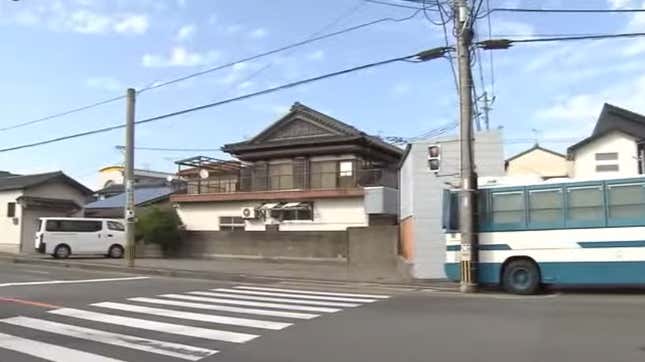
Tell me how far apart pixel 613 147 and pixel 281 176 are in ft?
54.5

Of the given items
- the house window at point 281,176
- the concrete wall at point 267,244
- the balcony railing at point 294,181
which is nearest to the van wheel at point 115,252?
the concrete wall at point 267,244

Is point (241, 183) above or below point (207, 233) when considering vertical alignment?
above

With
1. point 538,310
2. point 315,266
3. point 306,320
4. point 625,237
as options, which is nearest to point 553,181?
point 625,237

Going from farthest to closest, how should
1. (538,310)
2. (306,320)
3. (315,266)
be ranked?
(315,266) < (538,310) < (306,320)

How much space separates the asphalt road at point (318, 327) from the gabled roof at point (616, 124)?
15.9 m

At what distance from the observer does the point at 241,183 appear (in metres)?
37.9

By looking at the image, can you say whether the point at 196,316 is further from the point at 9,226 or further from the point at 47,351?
the point at 9,226

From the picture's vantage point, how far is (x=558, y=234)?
53.4 ft

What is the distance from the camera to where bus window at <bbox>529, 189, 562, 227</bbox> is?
1639 cm

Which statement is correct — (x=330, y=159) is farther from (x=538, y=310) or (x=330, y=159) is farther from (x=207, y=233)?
(x=538, y=310)

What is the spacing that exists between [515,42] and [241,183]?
2298 centimetres

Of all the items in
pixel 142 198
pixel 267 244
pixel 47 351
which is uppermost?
pixel 142 198

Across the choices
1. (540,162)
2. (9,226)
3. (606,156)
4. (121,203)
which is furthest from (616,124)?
(9,226)

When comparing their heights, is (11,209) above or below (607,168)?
below
